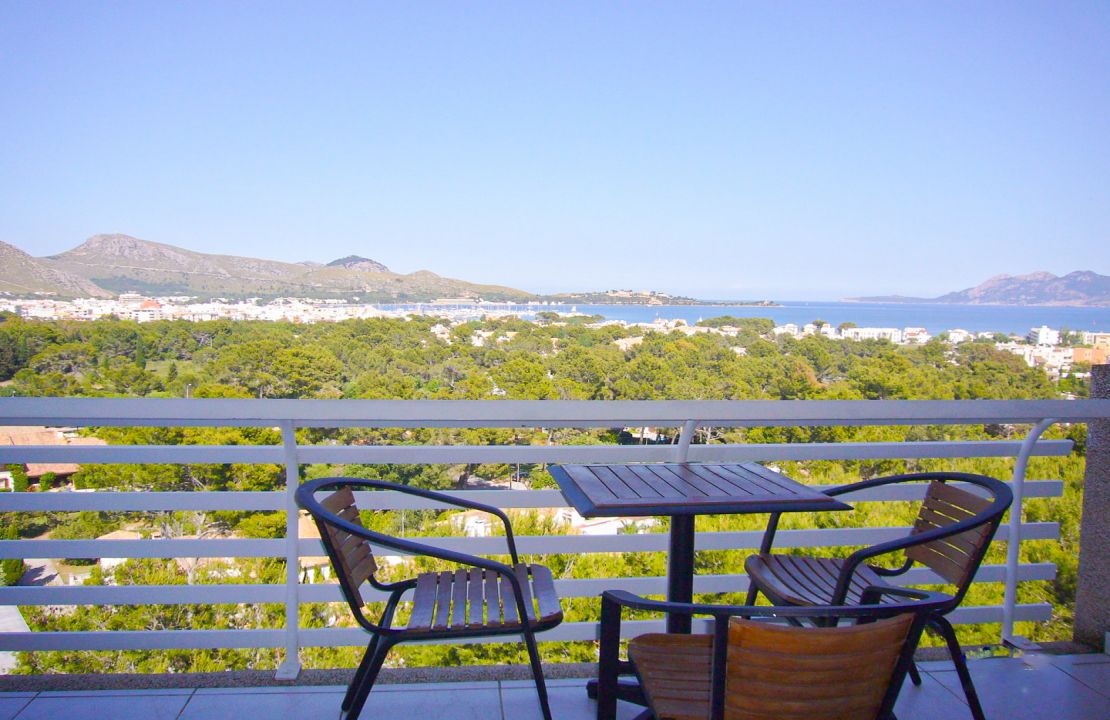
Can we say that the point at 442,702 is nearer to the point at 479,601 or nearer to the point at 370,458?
the point at 479,601

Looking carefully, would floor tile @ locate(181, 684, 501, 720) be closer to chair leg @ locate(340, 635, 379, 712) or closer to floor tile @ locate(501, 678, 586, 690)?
floor tile @ locate(501, 678, 586, 690)

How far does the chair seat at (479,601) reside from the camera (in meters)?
1.85

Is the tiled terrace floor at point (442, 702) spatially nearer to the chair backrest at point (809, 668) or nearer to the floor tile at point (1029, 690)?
the floor tile at point (1029, 690)

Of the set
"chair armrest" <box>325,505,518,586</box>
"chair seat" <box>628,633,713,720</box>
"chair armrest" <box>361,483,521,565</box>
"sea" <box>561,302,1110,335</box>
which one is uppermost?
"sea" <box>561,302,1110,335</box>

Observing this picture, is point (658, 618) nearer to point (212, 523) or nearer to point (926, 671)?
point (926, 671)

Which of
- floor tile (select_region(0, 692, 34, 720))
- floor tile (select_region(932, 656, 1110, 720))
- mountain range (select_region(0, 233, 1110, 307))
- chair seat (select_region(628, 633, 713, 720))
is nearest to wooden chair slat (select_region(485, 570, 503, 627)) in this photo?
chair seat (select_region(628, 633, 713, 720))

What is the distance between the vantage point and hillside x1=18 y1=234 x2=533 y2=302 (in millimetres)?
16109

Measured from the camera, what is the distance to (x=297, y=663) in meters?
→ 2.55

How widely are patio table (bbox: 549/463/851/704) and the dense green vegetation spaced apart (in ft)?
12.8

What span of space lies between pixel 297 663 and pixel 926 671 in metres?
2.32

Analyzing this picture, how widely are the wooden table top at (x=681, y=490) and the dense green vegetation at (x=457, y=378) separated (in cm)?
393

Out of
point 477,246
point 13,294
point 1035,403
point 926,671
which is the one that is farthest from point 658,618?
point 477,246

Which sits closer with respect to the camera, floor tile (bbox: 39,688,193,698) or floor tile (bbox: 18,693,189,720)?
floor tile (bbox: 18,693,189,720)

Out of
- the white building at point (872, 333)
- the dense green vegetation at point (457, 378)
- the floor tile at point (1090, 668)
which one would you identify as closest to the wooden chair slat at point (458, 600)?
the floor tile at point (1090, 668)
